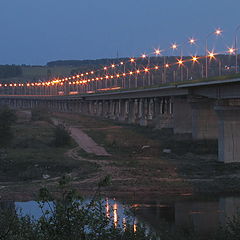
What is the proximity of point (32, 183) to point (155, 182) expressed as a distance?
28.2 feet

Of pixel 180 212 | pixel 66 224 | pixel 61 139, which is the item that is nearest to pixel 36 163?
pixel 61 139

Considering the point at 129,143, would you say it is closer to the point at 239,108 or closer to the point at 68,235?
the point at 239,108

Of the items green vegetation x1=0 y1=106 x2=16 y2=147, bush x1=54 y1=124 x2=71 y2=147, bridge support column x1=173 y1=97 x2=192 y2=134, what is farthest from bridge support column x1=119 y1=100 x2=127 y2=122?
bush x1=54 y1=124 x2=71 y2=147

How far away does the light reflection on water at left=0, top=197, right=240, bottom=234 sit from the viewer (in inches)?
1124

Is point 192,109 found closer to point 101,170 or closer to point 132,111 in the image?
point 101,170

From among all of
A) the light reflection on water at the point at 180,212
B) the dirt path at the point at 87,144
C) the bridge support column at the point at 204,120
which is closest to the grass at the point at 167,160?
the dirt path at the point at 87,144

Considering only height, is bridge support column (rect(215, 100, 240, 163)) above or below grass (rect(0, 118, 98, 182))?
above

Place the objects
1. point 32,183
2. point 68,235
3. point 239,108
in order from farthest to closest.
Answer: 1. point 239,108
2. point 32,183
3. point 68,235

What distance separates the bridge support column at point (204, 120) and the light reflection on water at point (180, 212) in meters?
28.7

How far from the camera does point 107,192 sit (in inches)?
1527

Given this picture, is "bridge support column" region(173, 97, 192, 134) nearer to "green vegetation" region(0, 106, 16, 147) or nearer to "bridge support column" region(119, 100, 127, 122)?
"green vegetation" region(0, 106, 16, 147)

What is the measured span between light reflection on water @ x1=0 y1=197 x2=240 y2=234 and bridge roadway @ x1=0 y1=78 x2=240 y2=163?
14.4 metres

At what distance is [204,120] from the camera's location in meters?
66.3

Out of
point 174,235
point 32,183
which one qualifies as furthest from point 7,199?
point 174,235
